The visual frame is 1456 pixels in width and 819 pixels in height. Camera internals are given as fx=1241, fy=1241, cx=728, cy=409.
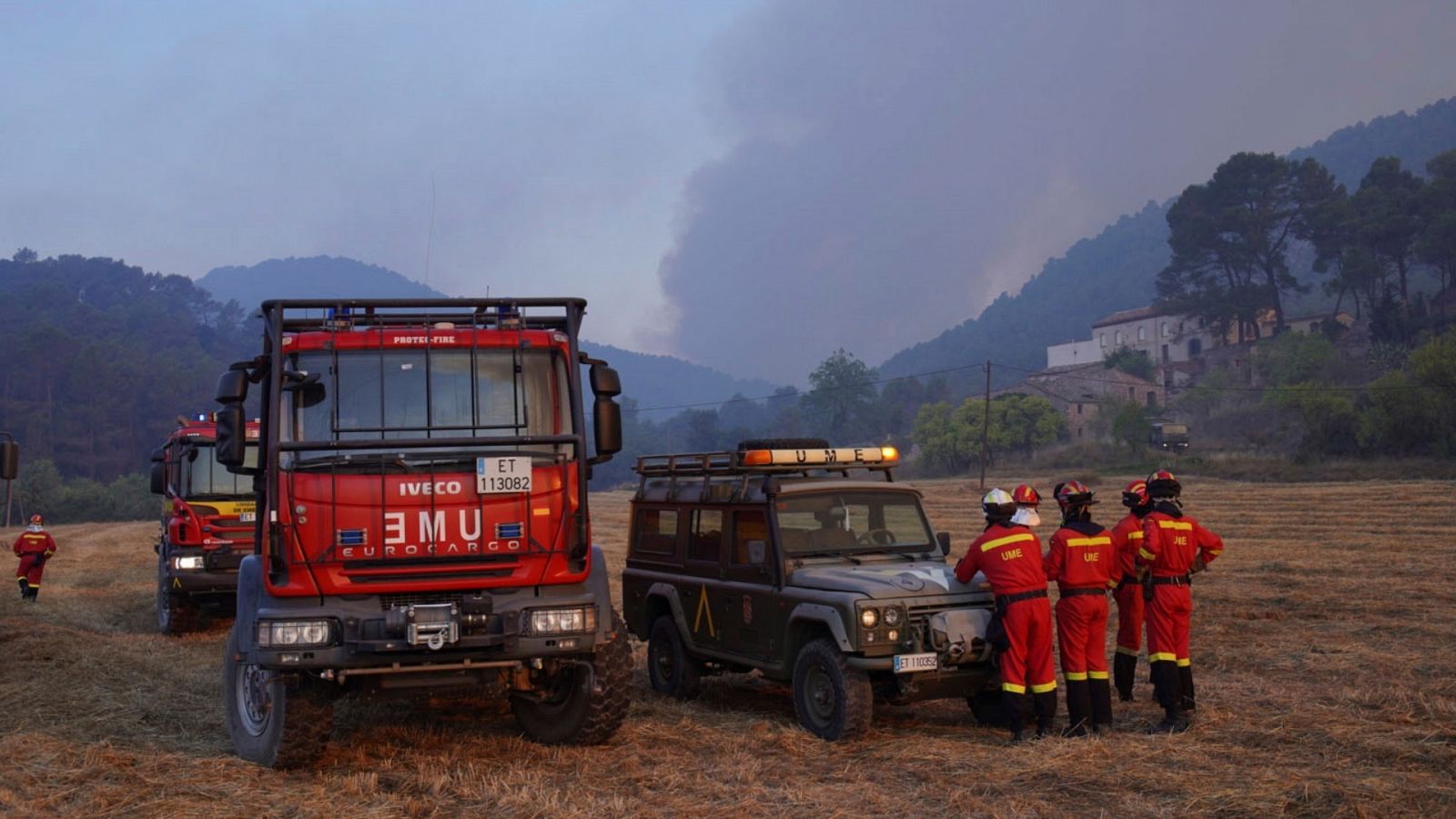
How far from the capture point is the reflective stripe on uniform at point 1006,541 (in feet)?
27.8

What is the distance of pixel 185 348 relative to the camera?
402 ft

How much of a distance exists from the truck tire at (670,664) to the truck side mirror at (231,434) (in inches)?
168

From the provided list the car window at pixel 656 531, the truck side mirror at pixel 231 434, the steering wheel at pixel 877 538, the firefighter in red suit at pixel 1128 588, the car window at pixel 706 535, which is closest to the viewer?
the truck side mirror at pixel 231 434

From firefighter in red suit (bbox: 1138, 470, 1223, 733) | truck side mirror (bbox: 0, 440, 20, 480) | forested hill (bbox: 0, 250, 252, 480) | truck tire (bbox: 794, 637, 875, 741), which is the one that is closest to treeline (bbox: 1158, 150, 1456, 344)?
forested hill (bbox: 0, 250, 252, 480)

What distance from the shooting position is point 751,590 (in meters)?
9.67

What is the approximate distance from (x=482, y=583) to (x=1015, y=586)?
3.54 m

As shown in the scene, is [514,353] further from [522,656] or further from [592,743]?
[592,743]

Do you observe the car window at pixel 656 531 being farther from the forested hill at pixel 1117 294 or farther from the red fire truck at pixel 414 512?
the forested hill at pixel 1117 294

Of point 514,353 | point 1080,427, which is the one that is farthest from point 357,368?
point 1080,427

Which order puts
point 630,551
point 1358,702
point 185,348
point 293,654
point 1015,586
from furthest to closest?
point 185,348
point 630,551
point 1358,702
point 1015,586
point 293,654

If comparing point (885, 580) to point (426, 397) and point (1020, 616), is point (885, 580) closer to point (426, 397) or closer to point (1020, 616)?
point (1020, 616)

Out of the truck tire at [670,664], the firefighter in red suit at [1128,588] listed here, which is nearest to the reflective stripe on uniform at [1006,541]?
the firefighter in red suit at [1128,588]

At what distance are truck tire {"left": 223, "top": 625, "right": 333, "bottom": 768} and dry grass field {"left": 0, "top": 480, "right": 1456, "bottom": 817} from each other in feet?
0.52

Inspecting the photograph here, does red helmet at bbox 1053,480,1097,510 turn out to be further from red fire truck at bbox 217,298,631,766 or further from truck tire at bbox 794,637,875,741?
red fire truck at bbox 217,298,631,766
